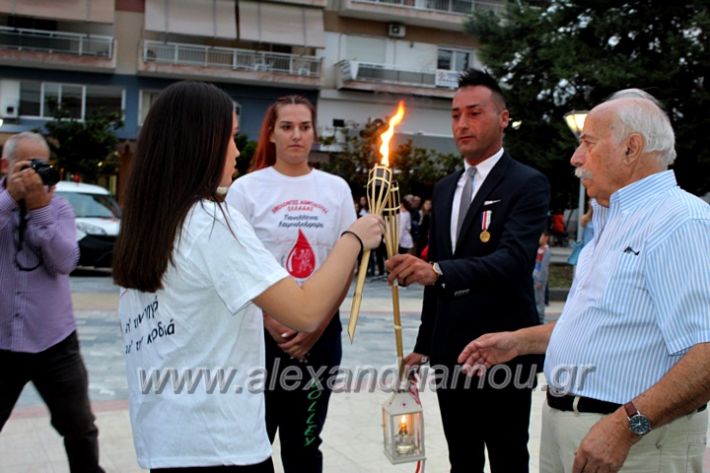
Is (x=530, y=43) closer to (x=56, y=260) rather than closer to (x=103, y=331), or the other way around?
(x=103, y=331)

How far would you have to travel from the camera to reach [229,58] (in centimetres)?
2930

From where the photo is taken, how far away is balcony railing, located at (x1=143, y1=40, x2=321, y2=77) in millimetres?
28297

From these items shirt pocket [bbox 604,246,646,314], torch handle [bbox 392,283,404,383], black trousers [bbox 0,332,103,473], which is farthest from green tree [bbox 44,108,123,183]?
shirt pocket [bbox 604,246,646,314]

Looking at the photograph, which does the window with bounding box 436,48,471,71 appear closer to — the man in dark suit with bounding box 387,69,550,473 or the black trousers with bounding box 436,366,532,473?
the man in dark suit with bounding box 387,69,550,473

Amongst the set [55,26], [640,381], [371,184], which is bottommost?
[640,381]

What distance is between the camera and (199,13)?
28.4m

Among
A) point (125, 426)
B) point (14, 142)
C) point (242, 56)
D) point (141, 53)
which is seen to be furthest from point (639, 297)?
point (242, 56)

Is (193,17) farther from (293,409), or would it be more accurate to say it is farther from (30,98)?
(293,409)

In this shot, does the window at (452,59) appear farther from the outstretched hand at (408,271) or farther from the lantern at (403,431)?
the lantern at (403,431)

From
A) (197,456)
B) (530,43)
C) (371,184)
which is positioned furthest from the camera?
(530,43)

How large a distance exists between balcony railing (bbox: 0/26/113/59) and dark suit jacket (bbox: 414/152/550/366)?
26887mm

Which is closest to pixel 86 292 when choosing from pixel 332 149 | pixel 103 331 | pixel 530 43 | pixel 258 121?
pixel 103 331

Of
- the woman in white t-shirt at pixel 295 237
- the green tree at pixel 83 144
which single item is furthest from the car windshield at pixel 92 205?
the woman in white t-shirt at pixel 295 237

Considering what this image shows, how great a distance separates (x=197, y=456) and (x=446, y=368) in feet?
5.10
